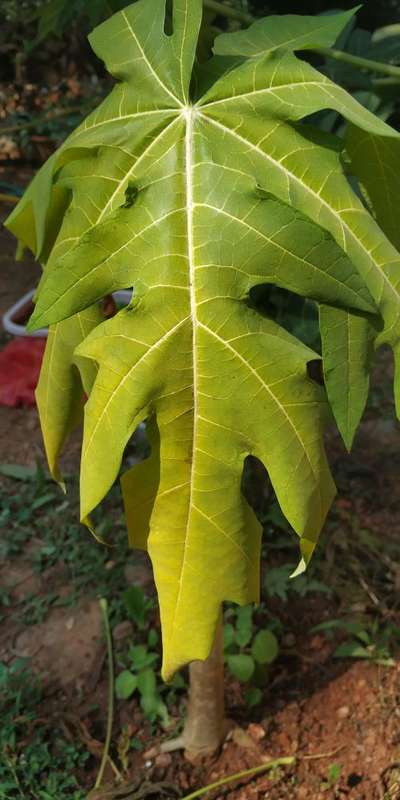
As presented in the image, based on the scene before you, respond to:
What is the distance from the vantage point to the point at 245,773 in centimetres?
136

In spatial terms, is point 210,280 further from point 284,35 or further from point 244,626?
point 244,626

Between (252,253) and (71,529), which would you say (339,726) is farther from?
(252,253)

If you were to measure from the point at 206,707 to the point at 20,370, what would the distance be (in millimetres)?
1573

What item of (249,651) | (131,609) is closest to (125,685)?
(131,609)

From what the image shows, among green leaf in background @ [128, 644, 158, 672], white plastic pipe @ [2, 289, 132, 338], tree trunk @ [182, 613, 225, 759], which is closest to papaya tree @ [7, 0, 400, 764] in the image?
tree trunk @ [182, 613, 225, 759]

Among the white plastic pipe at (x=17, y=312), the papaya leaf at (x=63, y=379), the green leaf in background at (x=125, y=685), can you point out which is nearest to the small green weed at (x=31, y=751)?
the green leaf in background at (x=125, y=685)

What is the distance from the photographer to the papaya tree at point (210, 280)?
662 millimetres

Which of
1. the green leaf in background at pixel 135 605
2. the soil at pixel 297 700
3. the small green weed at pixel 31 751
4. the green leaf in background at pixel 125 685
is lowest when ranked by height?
the soil at pixel 297 700

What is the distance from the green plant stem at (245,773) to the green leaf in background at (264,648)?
0.58 ft

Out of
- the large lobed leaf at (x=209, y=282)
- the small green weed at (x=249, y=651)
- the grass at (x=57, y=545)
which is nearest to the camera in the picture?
the large lobed leaf at (x=209, y=282)

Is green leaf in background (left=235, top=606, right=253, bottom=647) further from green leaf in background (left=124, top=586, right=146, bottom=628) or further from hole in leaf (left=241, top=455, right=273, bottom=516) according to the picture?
hole in leaf (left=241, top=455, right=273, bottom=516)

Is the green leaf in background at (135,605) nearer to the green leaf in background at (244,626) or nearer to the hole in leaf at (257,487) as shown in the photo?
the green leaf in background at (244,626)

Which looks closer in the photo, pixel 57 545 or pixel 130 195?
pixel 130 195

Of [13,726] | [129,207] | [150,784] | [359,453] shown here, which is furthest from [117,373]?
[359,453]
